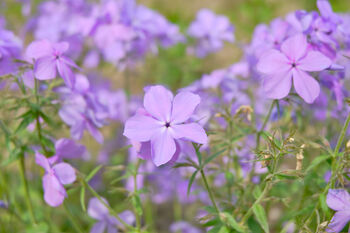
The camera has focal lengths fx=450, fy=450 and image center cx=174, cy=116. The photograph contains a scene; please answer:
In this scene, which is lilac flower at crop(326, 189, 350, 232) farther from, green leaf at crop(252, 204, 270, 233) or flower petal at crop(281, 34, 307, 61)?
flower petal at crop(281, 34, 307, 61)

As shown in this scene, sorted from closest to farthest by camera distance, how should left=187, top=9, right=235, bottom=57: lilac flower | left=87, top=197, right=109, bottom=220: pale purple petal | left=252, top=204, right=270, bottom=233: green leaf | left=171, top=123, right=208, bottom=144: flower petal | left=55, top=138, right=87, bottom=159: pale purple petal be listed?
left=171, top=123, right=208, bottom=144: flower petal
left=252, top=204, right=270, bottom=233: green leaf
left=55, top=138, right=87, bottom=159: pale purple petal
left=87, top=197, right=109, bottom=220: pale purple petal
left=187, top=9, right=235, bottom=57: lilac flower

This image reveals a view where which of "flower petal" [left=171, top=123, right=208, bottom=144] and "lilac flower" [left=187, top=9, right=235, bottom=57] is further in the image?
"lilac flower" [left=187, top=9, right=235, bottom=57]

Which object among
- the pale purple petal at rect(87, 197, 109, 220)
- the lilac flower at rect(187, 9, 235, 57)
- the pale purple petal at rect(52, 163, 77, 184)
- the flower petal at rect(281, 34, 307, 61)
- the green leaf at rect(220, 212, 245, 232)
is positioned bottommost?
the pale purple petal at rect(87, 197, 109, 220)

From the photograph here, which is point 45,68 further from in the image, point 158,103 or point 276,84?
point 276,84

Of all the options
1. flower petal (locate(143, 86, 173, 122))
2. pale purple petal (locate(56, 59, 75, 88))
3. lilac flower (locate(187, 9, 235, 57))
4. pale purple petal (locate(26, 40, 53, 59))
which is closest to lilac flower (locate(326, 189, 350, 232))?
flower petal (locate(143, 86, 173, 122))

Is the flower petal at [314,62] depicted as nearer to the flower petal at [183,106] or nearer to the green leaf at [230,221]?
the flower petal at [183,106]

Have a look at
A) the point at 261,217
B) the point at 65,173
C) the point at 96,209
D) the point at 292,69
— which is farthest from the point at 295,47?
the point at 96,209
